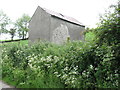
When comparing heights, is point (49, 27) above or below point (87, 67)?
above

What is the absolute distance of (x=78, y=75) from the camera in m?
3.33

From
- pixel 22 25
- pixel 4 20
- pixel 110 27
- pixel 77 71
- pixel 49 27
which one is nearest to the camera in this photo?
pixel 110 27

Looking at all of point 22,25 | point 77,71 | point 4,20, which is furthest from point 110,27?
point 22,25

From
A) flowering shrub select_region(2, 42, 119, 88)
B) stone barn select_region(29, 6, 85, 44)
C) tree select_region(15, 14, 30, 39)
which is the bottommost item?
flowering shrub select_region(2, 42, 119, 88)

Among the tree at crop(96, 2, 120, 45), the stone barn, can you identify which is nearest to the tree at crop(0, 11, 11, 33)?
the stone barn

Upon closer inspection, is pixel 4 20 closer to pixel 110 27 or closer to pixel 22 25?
pixel 22 25

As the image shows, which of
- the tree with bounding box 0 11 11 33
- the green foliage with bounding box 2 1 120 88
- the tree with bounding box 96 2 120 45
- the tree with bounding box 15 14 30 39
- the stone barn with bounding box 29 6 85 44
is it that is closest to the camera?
the green foliage with bounding box 2 1 120 88

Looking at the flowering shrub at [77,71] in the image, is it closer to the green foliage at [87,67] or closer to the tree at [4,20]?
the green foliage at [87,67]

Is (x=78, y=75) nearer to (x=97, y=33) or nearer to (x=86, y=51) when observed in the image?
(x=86, y=51)

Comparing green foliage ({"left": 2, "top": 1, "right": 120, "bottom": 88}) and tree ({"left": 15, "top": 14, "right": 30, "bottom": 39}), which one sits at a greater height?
tree ({"left": 15, "top": 14, "right": 30, "bottom": 39})

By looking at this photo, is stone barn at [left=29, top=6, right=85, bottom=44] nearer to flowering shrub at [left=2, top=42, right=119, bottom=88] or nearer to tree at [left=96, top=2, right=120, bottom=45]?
flowering shrub at [left=2, top=42, right=119, bottom=88]

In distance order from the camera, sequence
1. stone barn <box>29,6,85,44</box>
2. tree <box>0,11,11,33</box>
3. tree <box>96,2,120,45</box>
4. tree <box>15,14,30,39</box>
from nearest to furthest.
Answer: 1. tree <box>96,2,120,45</box>
2. stone barn <box>29,6,85,44</box>
3. tree <box>0,11,11,33</box>
4. tree <box>15,14,30,39</box>

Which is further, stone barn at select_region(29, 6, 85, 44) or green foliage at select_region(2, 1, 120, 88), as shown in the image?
stone barn at select_region(29, 6, 85, 44)

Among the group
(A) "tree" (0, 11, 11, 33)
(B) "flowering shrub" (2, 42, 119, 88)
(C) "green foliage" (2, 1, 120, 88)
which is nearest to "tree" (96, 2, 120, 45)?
(C) "green foliage" (2, 1, 120, 88)
